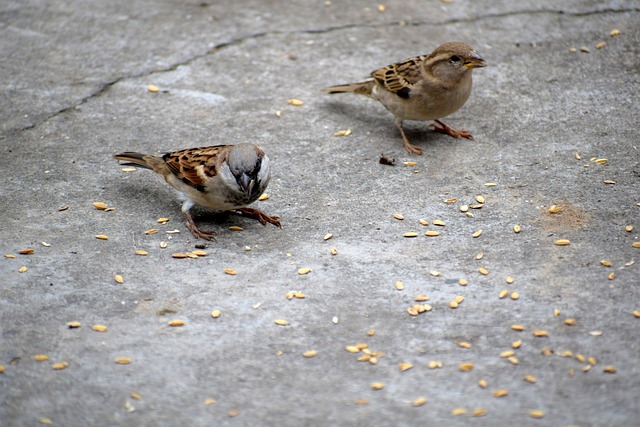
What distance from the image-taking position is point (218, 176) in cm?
500

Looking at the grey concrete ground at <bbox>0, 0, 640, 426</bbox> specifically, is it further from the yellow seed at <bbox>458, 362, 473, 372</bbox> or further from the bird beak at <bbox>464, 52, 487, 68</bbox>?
the bird beak at <bbox>464, 52, 487, 68</bbox>

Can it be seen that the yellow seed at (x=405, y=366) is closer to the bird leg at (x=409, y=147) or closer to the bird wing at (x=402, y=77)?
the bird leg at (x=409, y=147)

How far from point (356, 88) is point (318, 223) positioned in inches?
68.2

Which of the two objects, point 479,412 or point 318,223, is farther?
point 318,223

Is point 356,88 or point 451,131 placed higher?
point 356,88

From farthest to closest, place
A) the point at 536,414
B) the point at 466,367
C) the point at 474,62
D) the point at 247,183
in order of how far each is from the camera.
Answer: the point at 474,62 < the point at 247,183 < the point at 466,367 < the point at 536,414

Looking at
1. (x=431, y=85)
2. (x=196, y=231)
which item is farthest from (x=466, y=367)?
(x=431, y=85)

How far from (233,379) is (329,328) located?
2.00 ft

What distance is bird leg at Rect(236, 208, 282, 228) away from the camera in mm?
5219

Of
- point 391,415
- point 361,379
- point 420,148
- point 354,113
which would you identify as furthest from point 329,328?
point 354,113

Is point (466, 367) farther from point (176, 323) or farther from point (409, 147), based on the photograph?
point (409, 147)

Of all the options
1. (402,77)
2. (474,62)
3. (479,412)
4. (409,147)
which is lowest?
(479,412)

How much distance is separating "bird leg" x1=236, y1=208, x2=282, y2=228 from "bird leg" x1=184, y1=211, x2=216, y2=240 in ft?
0.93

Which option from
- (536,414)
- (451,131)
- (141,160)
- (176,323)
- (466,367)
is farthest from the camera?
(451,131)
